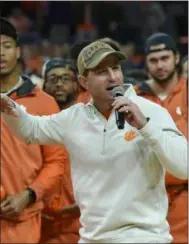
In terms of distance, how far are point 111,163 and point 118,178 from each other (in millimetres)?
78

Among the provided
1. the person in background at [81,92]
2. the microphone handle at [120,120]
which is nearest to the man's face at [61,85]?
the person in background at [81,92]

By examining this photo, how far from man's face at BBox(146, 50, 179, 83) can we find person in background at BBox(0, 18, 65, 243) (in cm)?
100

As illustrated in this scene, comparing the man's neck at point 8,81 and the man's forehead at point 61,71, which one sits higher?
the man's forehead at point 61,71

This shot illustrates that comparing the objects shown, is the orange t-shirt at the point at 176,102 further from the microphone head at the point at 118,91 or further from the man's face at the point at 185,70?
the microphone head at the point at 118,91

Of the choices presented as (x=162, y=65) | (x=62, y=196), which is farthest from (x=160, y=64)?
(x=62, y=196)

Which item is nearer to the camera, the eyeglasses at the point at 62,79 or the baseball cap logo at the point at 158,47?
the eyeglasses at the point at 62,79

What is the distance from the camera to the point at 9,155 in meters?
5.16

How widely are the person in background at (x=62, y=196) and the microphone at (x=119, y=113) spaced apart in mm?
1601

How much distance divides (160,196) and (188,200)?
149 cm

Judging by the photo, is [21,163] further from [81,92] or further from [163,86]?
[163,86]

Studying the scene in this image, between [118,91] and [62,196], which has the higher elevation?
[118,91]

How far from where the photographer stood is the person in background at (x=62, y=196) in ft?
18.1

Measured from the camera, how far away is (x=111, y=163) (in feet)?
13.0

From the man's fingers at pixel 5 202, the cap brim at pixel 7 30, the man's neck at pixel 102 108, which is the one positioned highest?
the cap brim at pixel 7 30
